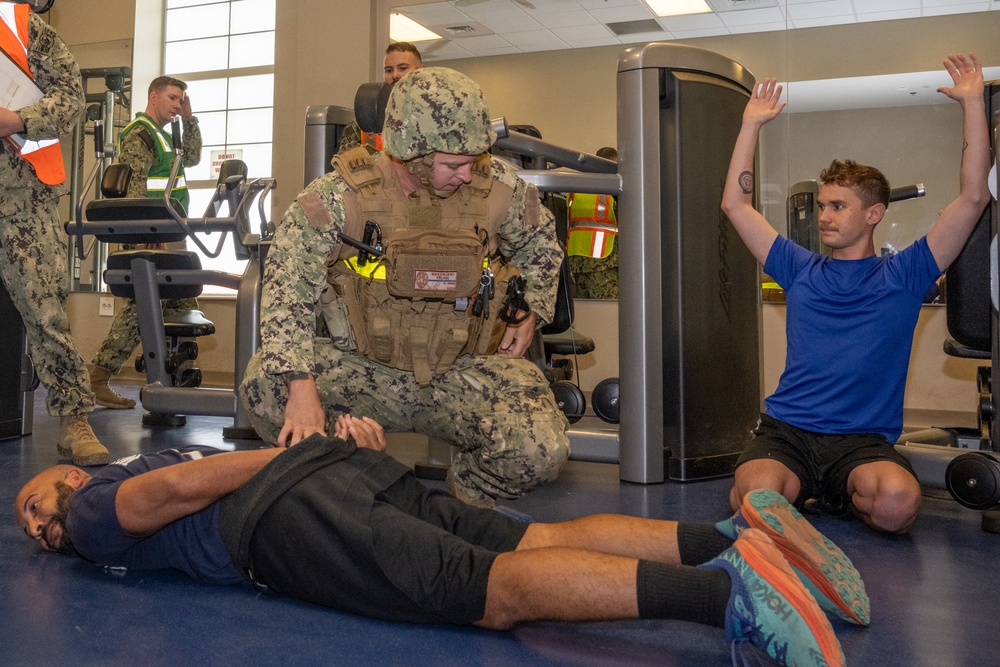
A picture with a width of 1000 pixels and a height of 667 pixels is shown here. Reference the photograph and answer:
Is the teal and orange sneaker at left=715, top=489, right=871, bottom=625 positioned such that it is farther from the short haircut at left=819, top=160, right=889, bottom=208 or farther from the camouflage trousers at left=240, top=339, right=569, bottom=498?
the short haircut at left=819, top=160, right=889, bottom=208

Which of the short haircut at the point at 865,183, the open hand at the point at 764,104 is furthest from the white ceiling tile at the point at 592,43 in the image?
the short haircut at the point at 865,183

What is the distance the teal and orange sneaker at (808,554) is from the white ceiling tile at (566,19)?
6.42 m

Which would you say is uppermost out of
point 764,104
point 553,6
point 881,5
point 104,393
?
point 553,6

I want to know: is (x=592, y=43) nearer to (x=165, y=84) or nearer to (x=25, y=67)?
(x=165, y=84)

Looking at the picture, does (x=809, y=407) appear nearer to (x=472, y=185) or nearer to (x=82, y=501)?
(x=472, y=185)

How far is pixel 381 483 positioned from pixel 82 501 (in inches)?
23.9

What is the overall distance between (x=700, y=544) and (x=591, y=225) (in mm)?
3968

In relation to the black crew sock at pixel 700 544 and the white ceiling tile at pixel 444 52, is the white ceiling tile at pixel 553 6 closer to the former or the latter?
the white ceiling tile at pixel 444 52

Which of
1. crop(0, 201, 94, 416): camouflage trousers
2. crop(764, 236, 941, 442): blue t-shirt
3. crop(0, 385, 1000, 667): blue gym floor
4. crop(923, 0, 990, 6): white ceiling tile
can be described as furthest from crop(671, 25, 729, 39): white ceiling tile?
crop(0, 385, 1000, 667): blue gym floor

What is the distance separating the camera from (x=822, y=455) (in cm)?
238

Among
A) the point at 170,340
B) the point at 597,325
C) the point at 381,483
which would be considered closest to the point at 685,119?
the point at 381,483

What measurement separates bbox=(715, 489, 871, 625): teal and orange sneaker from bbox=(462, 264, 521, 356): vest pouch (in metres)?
0.99

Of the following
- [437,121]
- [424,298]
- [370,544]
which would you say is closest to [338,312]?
[424,298]

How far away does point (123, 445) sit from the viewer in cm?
370
